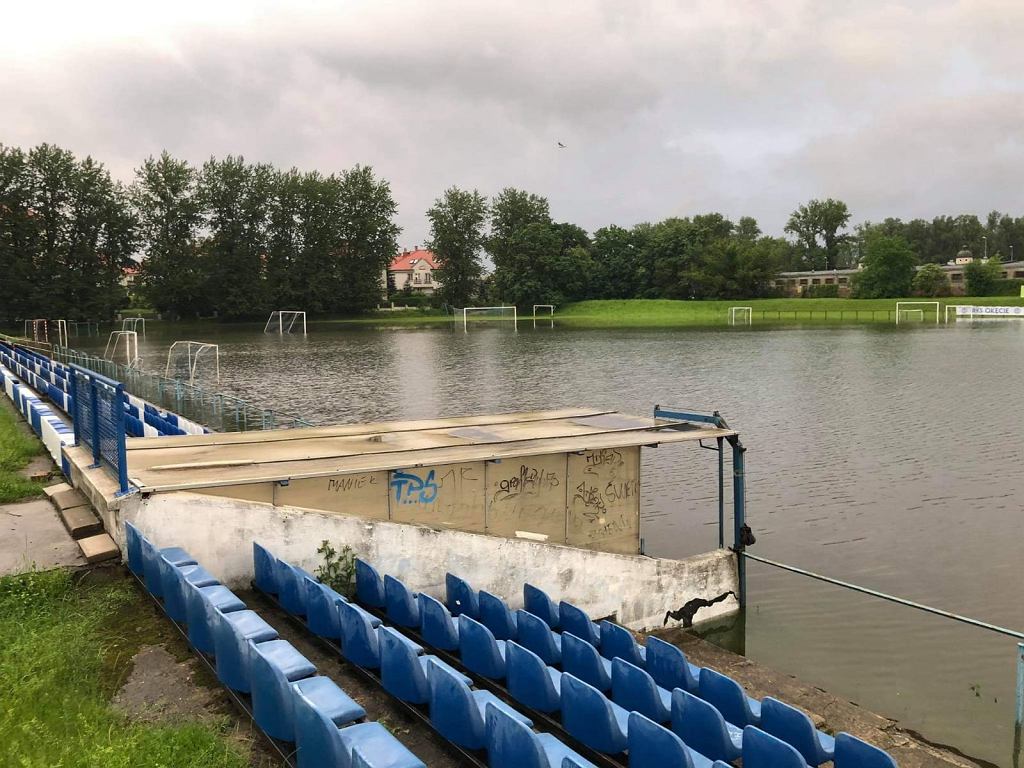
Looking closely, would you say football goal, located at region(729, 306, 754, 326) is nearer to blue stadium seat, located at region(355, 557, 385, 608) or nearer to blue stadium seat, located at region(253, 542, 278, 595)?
blue stadium seat, located at region(355, 557, 385, 608)

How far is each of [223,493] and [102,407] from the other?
2210 millimetres

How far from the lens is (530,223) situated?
114875mm

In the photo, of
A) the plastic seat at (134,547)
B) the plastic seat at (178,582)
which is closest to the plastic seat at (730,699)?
the plastic seat at (178,582)

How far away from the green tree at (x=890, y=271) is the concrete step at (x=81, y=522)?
378 ft

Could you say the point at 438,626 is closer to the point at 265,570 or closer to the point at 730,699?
the point at 265,570

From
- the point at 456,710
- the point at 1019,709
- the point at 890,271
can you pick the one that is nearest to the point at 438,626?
the point at 456,710

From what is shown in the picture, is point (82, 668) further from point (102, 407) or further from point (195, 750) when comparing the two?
point (102, 407)

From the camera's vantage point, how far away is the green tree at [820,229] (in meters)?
150

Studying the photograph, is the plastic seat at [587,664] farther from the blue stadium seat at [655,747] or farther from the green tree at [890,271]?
the green tree at [890,271]

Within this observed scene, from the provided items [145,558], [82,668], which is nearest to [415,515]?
[145,558]

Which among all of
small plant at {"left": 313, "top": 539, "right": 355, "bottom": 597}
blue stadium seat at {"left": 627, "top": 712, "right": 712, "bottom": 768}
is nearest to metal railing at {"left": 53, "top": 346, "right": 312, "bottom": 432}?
small plant at {"left": 313, "top": 539, "right": 355, "bottom": 597}

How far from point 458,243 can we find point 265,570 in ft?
357

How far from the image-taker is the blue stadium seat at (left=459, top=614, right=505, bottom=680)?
7.19 metres

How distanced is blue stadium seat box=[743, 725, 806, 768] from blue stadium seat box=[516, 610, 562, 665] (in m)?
2.37
